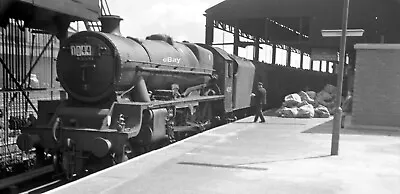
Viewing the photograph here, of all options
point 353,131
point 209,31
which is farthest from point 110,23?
point 209,31

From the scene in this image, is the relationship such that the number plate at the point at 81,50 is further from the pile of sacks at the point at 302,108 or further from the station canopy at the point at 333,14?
the station canopy at the point at 333,14

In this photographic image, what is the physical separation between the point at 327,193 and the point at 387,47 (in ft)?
32.7

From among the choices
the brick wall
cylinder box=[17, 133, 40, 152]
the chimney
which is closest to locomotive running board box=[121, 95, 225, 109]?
the chimney

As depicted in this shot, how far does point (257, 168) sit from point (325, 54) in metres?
24.6

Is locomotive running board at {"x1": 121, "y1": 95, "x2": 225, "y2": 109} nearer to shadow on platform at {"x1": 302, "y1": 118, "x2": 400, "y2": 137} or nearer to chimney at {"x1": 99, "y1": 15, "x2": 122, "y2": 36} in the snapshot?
chimney at {"x1": 99, "y1": 15, "x2": 122, "y2": 36}

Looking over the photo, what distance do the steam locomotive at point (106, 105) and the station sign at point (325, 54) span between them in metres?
20.5

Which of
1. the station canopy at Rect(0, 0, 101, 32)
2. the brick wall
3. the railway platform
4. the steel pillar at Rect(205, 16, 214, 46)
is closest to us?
the railway platform

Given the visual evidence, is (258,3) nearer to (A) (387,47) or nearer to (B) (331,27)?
(B) (331,27)

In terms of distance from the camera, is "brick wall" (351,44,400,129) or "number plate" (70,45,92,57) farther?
"brick wall" (351,44,400,129)

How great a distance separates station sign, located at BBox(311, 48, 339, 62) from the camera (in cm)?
3033

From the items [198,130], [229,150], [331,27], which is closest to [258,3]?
[331,27]

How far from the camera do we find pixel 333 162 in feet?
30.6

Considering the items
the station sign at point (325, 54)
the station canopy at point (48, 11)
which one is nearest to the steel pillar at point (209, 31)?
the station sign at point (325, 54)

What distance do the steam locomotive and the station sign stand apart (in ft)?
67.4
